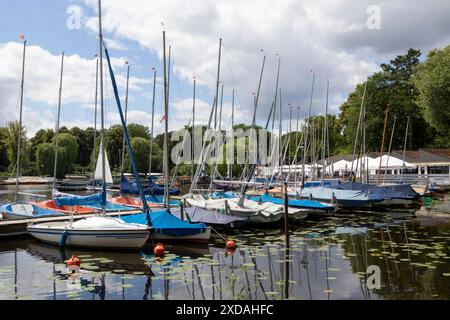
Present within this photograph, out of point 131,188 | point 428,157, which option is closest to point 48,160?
point 131,188

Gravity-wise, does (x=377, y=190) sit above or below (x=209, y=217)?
above

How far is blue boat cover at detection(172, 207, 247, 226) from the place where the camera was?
76.4 ft

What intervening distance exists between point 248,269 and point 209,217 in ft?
27.7

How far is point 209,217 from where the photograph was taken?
23.7 meters

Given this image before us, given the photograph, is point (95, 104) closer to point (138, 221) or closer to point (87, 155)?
point (138, 221)

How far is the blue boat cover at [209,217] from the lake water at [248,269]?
3.39ft

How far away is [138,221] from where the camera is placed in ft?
68.4

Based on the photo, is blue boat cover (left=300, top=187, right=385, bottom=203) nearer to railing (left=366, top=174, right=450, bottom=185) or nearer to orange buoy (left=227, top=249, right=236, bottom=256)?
orange buoy (left=227, top=249, right=236, bottom=256)

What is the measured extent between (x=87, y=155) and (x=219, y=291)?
119 metres

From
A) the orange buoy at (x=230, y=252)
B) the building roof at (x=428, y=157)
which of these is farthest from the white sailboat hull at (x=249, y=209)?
the building roof at (x=428, y=157)

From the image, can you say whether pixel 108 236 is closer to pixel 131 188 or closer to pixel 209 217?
pixel 209 217

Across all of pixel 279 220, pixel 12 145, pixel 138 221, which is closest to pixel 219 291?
pixel 138 221

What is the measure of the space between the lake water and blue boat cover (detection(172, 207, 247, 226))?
1032mm

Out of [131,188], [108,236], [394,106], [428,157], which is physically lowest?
[108,236]
